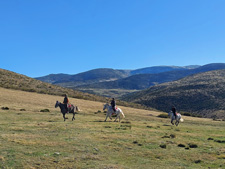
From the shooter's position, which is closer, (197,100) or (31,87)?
(31,87)

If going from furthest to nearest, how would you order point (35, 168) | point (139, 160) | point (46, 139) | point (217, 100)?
point (217, 100) → point (46, 139) → point (139, 160) → point (35, 168)

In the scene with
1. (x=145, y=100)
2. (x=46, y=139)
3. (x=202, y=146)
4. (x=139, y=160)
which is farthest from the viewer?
(x=145, y=100)

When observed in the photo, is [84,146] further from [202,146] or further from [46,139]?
[202,146]

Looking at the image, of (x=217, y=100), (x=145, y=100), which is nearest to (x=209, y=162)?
(x=217, y=100)

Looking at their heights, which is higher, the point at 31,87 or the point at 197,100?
the point at 31,87

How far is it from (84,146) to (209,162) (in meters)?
8.27

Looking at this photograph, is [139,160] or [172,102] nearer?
[139,160]

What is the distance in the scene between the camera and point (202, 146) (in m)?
18.6

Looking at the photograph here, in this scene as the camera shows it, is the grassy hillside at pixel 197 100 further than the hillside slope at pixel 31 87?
Yes

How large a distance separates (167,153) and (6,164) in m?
10.2

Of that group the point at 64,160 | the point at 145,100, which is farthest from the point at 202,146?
the point at 145,100

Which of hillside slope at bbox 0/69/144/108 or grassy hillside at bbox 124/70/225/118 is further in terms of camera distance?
grassy hillside at bbox 124/70/225/118

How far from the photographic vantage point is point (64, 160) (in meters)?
12.2

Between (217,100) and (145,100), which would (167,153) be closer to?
(217,100)
